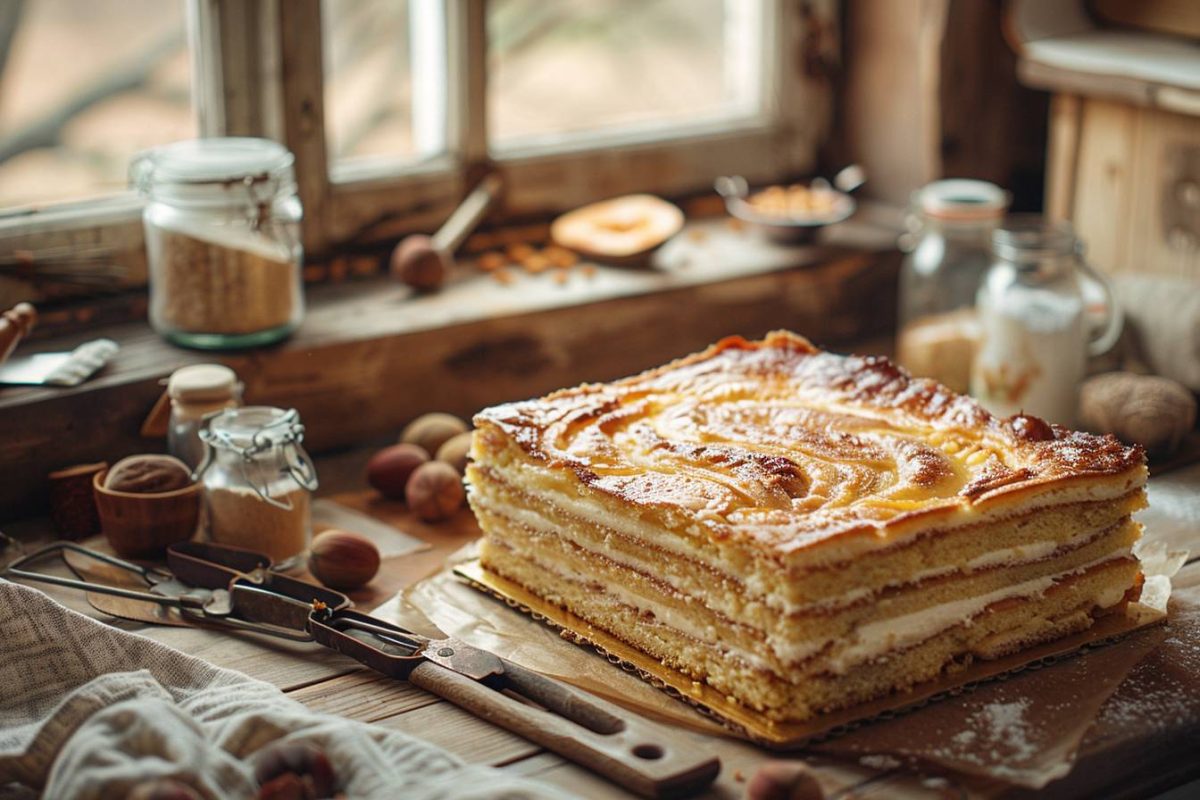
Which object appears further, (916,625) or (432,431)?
(432,431)

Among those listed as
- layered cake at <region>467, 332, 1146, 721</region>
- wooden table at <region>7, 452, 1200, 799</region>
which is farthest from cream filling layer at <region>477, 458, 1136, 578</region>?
wooden table at <region>7, 452, 1200, 799</region>

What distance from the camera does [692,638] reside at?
6.39 feet

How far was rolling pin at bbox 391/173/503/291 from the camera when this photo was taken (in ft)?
9.48

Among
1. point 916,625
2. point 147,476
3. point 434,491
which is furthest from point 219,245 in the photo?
point 916,625

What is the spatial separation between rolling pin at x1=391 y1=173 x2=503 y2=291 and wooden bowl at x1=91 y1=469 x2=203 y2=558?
74cm

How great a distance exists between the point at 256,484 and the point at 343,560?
0.62 feet

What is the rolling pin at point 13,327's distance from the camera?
7.73ft

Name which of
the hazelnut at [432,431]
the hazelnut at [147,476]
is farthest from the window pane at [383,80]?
the hazelnut at [147,476]

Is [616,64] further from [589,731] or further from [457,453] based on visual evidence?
[589,731]

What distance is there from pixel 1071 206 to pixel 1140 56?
1.23 ft

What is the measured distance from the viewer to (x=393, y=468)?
2547mm

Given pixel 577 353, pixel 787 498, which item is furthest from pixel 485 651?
pixel 577 353

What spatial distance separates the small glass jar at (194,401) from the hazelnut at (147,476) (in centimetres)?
9

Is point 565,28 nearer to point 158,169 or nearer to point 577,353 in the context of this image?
point 577,353
